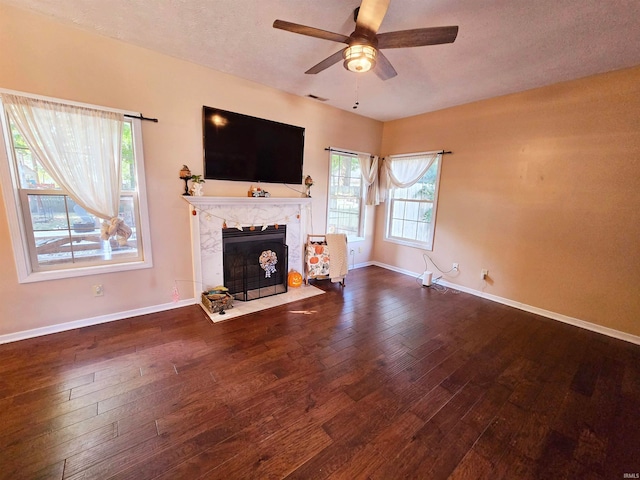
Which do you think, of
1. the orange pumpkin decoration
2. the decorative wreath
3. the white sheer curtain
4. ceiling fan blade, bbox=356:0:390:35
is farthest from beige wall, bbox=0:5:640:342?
ceiling fan blade, bbox=356:0:390:35

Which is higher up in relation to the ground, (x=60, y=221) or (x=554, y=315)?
(x=60, y=221)

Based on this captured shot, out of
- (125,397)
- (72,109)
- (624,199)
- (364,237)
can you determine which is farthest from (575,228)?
(72,109)

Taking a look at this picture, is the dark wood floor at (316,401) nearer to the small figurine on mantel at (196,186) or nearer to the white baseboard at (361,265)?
the small figurine on mantel at (196,186)

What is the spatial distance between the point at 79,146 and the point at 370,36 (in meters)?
2.70

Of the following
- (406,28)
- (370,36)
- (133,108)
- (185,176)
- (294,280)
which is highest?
(406,28)

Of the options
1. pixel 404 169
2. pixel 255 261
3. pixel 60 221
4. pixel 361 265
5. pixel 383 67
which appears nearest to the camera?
pixel 383 67

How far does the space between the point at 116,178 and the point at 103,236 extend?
2.02 feet

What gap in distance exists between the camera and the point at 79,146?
7.79 feet

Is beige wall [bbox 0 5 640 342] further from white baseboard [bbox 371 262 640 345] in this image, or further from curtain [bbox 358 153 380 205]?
curtain [bbox 358 153 380 205]

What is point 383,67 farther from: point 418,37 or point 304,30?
point 304,30

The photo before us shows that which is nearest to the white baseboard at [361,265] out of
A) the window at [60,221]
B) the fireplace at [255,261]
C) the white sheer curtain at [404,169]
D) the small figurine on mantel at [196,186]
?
the white sheer curtain at [404,169]

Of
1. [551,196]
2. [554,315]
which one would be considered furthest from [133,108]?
[554,315]

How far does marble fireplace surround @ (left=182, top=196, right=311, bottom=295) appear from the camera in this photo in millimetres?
3084

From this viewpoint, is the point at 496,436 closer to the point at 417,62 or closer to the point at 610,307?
the point at 610,307
